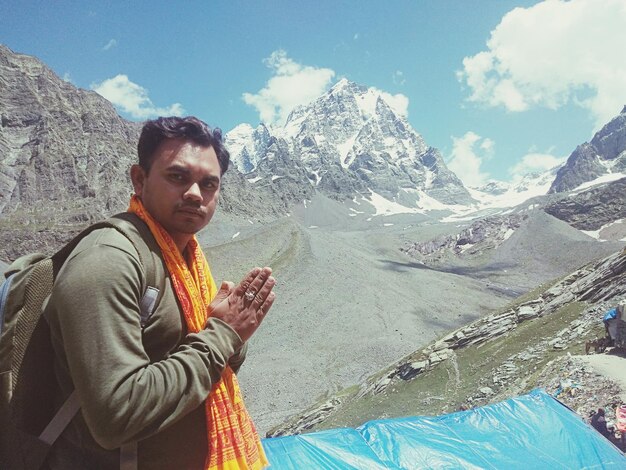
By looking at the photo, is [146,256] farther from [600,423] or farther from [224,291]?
[600,423]

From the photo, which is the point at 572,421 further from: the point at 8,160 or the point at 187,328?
the point at 8,160

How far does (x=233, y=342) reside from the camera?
2.29 metres

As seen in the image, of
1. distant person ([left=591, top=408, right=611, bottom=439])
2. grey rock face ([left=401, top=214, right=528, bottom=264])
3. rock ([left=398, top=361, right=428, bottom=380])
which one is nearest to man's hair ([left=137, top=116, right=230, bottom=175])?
distant person ([left=591, top=408, right=611, bottom=439])

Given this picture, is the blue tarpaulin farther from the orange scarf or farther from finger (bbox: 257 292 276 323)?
finger (bbox: 257 292 276 323)

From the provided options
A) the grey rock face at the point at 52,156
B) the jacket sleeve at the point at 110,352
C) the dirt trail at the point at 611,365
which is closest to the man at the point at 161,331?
the jacket sleeve at the point at 110,352

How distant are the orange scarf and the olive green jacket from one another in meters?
0.08

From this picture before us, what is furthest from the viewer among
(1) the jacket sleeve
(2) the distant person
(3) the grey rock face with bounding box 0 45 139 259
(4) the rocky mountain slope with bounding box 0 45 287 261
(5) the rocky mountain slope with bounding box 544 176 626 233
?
(5) the rocky mountain slope with bounding box 544 176 626 233

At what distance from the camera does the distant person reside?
29.2ft

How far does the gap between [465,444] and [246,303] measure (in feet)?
25.1

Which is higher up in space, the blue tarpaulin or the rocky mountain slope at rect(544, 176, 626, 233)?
the blue tarpaulin

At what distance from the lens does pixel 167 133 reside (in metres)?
2.50

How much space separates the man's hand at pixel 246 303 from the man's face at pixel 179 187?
0.46 meters

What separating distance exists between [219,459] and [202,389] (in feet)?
2.09

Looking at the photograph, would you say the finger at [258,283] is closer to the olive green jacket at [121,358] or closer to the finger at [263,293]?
the finger at [263,293]
